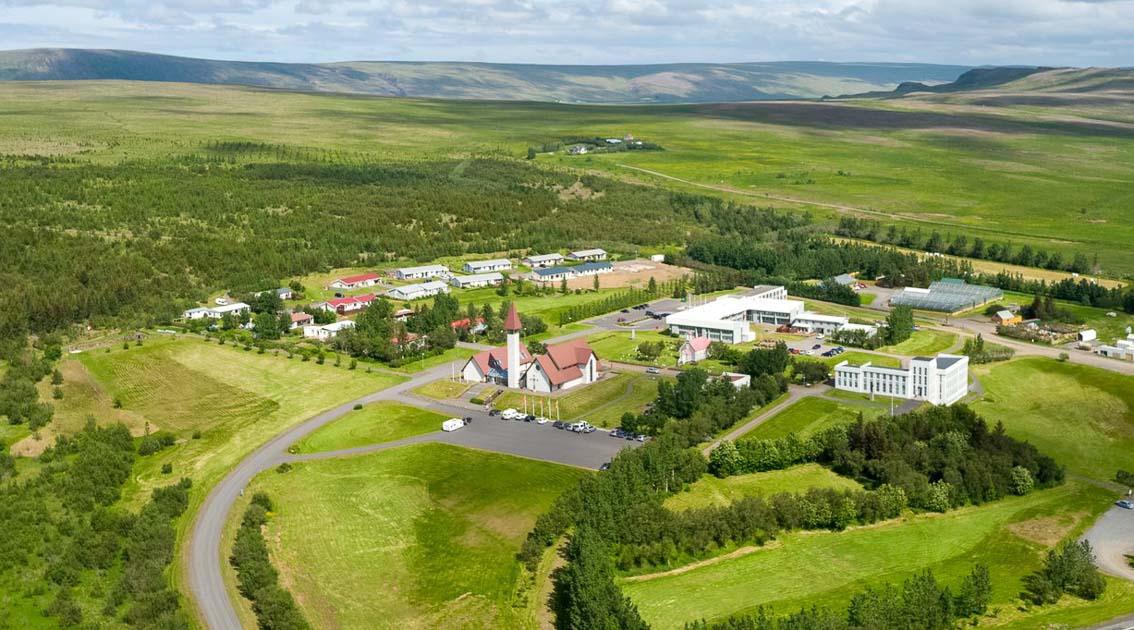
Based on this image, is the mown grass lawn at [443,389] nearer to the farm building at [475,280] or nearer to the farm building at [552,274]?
the farm building at [475,280]

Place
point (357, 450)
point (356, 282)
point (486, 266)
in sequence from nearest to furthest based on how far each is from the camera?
point (357, 450)
point (356, 282)
point (486, 266)

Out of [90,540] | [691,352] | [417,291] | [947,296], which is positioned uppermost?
[947,296]

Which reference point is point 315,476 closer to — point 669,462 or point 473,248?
point 669,462

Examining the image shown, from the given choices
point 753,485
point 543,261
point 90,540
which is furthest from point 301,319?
point 753,485

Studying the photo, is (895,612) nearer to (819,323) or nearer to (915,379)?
(915,379)

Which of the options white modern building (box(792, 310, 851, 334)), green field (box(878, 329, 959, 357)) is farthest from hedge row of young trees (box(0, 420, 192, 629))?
white modern building (box(792, 310, 851, 334))

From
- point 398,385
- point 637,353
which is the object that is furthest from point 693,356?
point 398,385

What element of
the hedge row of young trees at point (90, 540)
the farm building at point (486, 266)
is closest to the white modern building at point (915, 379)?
the hedge row of young trees at point (90, 540)

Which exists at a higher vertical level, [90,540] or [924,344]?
[924,344]
